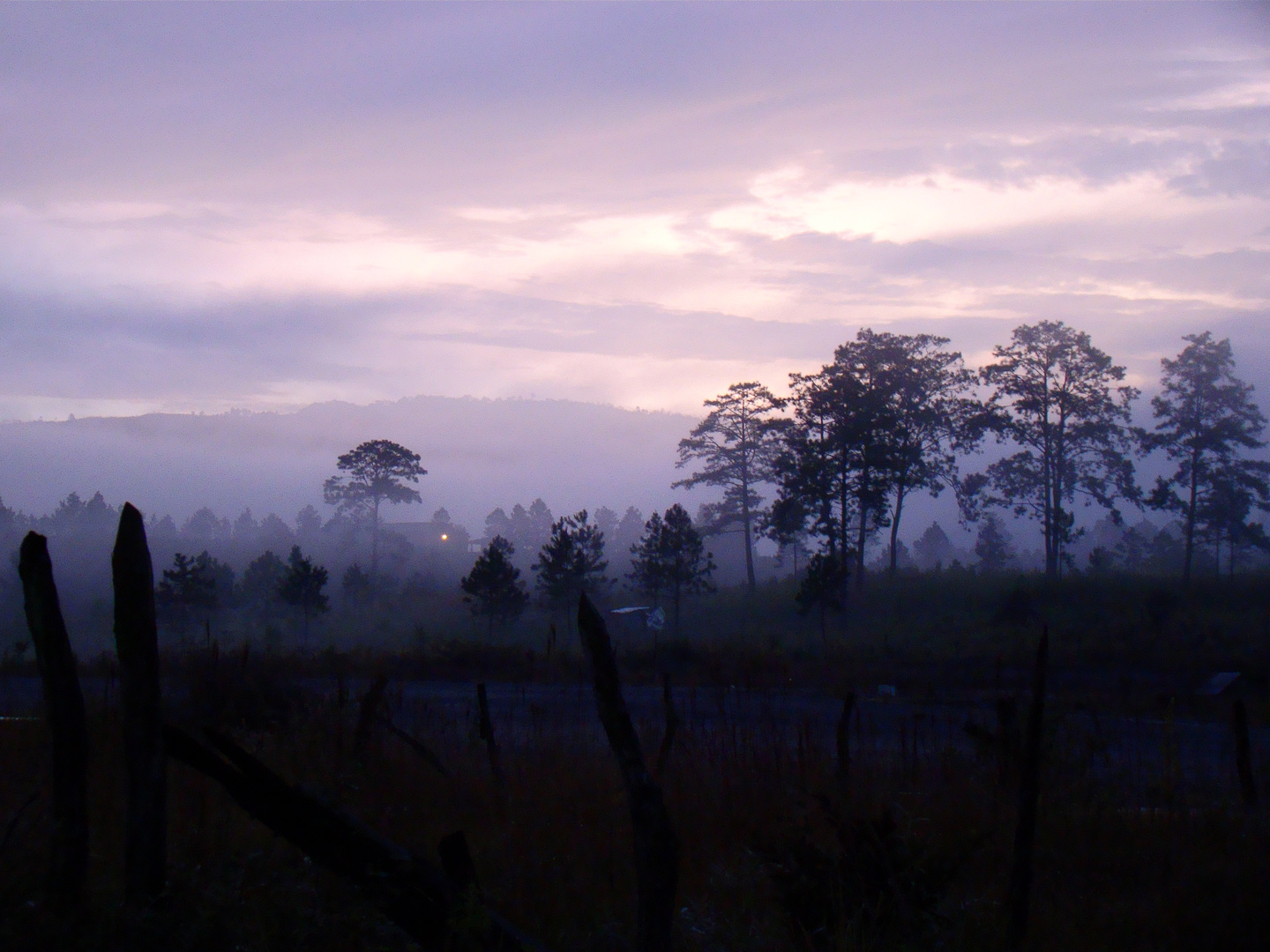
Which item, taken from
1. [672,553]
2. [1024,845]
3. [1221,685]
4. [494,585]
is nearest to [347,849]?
[1024,845]

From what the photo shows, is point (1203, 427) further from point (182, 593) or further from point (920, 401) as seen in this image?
point (182, 593)

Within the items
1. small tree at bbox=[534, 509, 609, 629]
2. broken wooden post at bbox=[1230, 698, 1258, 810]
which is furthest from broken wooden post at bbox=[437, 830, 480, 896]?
small tree at bbox=[534, 509, 609, 629]

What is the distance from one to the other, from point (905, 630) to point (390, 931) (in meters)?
30.6

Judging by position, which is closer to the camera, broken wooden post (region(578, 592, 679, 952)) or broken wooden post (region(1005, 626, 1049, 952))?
broken wooden post (region(578, 592, 679, 952))

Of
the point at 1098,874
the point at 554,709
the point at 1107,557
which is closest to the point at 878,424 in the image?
the point at 554,709

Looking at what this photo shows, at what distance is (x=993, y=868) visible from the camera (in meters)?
6.15

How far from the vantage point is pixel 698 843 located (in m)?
6.21

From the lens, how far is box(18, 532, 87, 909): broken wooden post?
12.7 ft

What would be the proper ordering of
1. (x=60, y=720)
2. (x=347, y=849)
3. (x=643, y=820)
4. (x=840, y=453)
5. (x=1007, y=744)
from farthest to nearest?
(x=840, y=453) → (x=1007, y=744) → (x=60, y=720) → (x=347, y=849) → (x=643, y=820)

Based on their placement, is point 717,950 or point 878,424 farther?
point 878,424

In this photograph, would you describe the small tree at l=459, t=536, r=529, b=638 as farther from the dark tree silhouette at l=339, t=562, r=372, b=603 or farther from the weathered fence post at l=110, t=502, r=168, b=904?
the weathered fence post at l=110, t=502, r=168, b=904

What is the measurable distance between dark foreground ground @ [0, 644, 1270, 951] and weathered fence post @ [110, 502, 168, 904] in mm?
161

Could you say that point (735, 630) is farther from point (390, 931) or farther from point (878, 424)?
point (390, 931)

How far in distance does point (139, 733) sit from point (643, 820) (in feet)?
7.56
